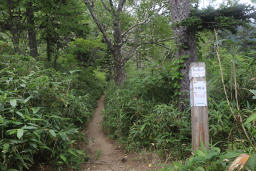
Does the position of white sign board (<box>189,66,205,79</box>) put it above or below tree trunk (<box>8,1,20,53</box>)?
below

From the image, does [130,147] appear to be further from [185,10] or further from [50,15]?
[50,15]

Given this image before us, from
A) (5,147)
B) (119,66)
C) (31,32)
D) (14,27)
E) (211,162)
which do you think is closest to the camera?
(211,162)

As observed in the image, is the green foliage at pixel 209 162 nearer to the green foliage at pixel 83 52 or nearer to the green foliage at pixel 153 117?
the green foliage at pixel 153 117

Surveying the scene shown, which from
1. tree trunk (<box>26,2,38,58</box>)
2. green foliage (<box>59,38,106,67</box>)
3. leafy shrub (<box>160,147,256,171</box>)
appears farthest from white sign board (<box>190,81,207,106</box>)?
tree trunk (<box>26,2,38,58</box>)

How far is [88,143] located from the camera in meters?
4.48

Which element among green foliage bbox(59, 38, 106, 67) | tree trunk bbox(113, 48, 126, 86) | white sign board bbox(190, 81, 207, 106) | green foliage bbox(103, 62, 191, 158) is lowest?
green foliage bbox(103, 62, 191, 158)

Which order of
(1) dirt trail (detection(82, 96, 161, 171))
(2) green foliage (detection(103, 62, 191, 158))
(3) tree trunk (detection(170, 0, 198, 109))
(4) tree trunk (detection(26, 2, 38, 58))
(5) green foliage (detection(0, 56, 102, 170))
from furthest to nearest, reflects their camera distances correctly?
1. (4) tree trunk (detection(26, 2, 38, 58))
2. (3) tree trunk (detection(170, 0, 198, 109))
3. (2) green foliage (detection(103, 62, 191, 158))
4. (1) dirt trail (detection(82, 96, 161, 171))
5. (5) green foliage (detection(0, 56, 102, 170))

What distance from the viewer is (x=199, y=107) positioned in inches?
98.5

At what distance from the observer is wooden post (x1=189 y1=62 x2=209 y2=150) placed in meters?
2.49

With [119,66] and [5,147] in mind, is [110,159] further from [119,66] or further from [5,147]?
[119,66]

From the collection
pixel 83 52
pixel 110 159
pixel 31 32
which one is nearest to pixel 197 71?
pixel 110 159

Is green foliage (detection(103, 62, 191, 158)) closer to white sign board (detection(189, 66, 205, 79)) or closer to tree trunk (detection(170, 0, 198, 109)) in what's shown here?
tree trunk (detection(170, 0, 198, 109))

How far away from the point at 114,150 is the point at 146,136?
1.00 m

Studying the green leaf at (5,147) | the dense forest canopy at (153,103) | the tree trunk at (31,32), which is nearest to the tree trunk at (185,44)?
the dense forest canopy at (153,103)
